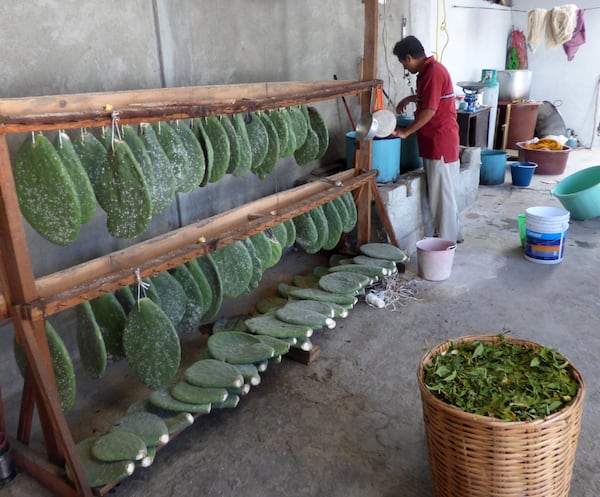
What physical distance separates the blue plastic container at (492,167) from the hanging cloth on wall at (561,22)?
212 cm

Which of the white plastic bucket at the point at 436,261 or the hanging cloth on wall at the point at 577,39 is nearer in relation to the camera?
the white plastic bucket at the point at 436,261

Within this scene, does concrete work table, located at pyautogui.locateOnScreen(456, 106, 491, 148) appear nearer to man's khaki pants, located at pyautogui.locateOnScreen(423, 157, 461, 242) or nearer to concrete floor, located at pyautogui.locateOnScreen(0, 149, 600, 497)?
man's khaki pants, located at pyautogui.locateOnScreen(423, 157, 461, 242)

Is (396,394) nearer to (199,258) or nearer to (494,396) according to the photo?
(494,396)

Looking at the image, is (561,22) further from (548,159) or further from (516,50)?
(548,159)

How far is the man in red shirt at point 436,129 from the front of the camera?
329 centimetres

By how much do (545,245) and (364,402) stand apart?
193 cm

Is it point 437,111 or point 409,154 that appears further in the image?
point 409,154

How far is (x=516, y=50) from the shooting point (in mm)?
7520

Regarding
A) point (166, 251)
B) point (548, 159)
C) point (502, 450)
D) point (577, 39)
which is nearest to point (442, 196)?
point (166, 251)

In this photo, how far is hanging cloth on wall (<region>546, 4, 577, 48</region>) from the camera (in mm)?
6281

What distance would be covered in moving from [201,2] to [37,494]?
2.21 meters

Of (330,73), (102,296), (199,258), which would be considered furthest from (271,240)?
(330,73)

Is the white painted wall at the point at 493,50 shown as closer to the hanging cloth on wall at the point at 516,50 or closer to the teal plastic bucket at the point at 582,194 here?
the hanging cloth on wall at the point at 516,50

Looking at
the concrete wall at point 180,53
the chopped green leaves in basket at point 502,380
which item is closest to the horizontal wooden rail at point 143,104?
the concrete wall at point 180,53
